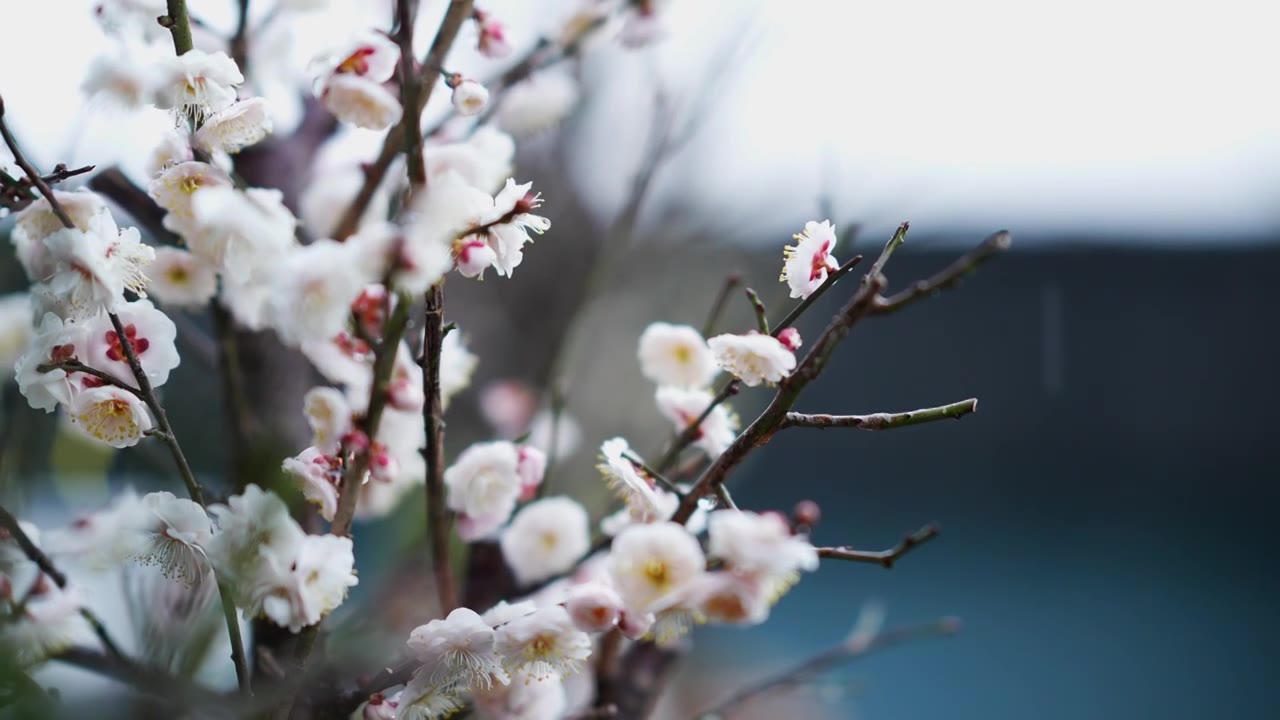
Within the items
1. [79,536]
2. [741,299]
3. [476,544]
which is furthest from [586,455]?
[79,536]

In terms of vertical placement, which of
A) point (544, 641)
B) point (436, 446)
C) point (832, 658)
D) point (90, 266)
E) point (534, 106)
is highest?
point (534, 106)

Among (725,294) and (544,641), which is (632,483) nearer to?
(544,641)

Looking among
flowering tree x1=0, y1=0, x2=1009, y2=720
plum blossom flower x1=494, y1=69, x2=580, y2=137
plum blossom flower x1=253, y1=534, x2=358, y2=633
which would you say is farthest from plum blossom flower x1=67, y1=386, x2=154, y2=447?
plum blossom flower x1=494, y1=69, x2=580, y2=137

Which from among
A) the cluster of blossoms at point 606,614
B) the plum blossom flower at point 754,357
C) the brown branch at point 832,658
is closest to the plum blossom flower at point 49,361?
the cluster of blossoms at point 606,614

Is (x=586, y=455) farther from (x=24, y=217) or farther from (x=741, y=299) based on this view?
(x=24, y=217)

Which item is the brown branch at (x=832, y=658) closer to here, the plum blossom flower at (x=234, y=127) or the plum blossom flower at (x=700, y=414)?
the plum blossom flower at (x=700, y=414)

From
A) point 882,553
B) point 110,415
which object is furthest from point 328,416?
point 882,553
